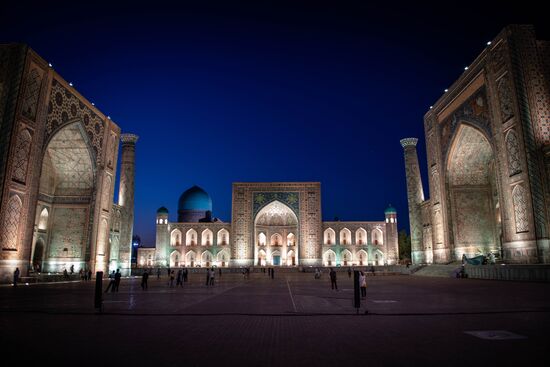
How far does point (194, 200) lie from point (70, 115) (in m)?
35.6

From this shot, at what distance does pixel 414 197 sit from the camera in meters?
35.6

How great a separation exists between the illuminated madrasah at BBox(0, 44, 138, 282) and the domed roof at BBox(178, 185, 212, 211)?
77.7 ft

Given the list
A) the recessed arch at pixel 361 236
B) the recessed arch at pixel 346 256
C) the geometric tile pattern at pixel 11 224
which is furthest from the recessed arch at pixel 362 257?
the geometric tile pattern at pixel 11 224

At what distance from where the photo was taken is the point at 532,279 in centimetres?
1662

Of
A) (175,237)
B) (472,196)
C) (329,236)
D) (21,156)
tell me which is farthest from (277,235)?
(21,156)

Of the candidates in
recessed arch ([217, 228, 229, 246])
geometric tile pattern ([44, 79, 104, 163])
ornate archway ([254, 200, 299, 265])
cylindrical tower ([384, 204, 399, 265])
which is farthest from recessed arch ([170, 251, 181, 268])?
geometric tile pattern ([44, 79, 104, 163])

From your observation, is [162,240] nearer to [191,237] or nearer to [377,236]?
[191,237]

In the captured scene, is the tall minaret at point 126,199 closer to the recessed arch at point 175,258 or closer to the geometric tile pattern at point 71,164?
the geometric tile pattern at point 71,164

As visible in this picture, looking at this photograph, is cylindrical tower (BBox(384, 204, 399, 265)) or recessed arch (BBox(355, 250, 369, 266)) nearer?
cylindrical tower (BBox(384, 204, 399, 265))

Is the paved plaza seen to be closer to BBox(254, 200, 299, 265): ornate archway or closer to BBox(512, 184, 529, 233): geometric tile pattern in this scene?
BBox(512, 184, 529, 233): geometric tile pattern

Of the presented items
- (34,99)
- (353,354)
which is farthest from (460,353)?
(34,99)

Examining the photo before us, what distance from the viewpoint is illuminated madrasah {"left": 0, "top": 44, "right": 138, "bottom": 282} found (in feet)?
56.5

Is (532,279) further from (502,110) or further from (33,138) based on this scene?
(33,138)

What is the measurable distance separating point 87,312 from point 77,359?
4286 mm
